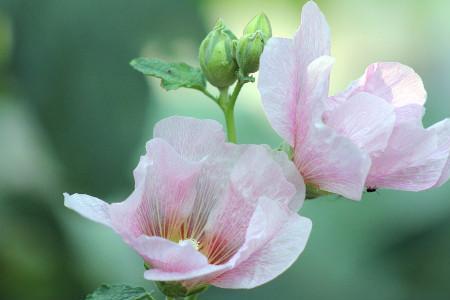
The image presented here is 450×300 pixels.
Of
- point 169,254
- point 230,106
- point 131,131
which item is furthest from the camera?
point 131,131

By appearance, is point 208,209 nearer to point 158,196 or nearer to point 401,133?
point 158,196

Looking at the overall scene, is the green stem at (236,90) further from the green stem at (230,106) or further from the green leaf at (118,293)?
the green leaf at (118,293)

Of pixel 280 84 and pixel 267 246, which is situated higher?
pixel 280 84

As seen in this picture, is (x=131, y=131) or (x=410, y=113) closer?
(x=410, y=113)

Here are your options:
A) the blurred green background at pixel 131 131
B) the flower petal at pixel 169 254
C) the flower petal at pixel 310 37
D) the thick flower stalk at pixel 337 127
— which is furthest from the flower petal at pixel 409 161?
the blurred green background at pixel 131 131

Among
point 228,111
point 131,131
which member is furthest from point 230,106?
point 131,131

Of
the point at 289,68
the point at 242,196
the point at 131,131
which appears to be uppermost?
the point at 289,68

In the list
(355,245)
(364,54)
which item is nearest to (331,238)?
(355,245)
